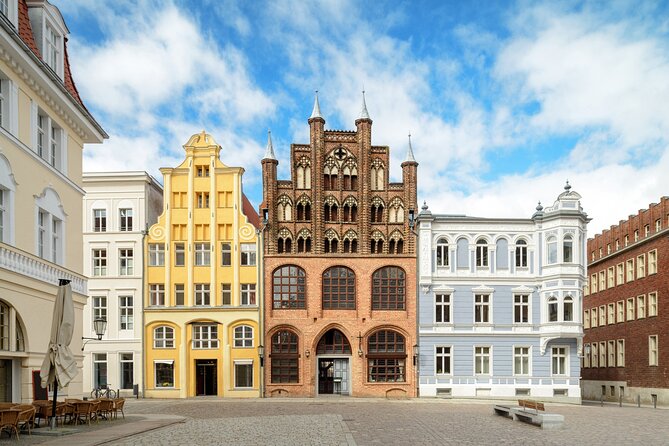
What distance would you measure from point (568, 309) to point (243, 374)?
21290 mm

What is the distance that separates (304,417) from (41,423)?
32.0ft

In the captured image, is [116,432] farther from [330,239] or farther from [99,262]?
[99,262]

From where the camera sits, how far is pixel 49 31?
26.7 metres

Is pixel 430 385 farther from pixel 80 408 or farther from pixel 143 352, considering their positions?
pixel 80 408

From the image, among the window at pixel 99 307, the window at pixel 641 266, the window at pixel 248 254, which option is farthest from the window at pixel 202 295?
the window at pixel 641 266

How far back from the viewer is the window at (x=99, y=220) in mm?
47469

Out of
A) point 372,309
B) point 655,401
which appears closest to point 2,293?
point 372,309

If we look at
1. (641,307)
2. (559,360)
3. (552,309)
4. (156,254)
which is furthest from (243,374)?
(641,307)

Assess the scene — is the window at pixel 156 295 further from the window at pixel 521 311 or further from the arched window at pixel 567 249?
the arched window at pixel 567 249

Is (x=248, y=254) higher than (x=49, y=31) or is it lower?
lower

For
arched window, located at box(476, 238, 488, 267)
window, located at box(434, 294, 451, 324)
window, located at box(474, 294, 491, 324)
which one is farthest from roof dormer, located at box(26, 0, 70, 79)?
window, located at box(474, 294, 491, 324)

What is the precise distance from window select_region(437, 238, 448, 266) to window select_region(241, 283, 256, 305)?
12300 millimetres

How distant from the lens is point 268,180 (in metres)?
47.1

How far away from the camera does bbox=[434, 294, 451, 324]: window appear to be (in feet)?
154
